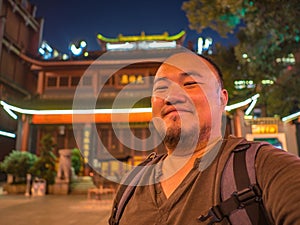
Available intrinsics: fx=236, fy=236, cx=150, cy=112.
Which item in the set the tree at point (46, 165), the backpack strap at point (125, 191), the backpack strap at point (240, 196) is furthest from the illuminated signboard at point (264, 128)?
Answer: the backpack strap at point (240, 196)

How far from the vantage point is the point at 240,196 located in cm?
84

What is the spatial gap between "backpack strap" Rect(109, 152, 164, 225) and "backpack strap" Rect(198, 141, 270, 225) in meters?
0.52

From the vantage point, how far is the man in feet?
3.01

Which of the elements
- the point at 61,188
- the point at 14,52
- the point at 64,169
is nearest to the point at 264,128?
the point at 64,169

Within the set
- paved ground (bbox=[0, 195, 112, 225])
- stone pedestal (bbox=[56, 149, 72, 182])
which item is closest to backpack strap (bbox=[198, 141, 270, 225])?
paved ground (bbox=[0, 195, 112, 225])

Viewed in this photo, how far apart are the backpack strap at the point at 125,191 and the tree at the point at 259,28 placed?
5.03m

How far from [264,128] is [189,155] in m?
14.3

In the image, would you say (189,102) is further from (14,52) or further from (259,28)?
(14,52)

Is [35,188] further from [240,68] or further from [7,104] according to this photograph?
[240,68]

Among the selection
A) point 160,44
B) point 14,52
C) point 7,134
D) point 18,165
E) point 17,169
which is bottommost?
point 17,169

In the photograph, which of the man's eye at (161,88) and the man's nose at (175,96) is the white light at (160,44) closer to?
the man's eye at (161,88)

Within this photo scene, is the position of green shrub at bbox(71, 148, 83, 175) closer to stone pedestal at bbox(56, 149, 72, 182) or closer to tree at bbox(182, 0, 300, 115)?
stone pedestal at bbox(56, 149, 72, 182)

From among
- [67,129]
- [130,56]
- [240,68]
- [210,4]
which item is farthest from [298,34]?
[67,129]

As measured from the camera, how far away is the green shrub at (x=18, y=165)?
10.8m
